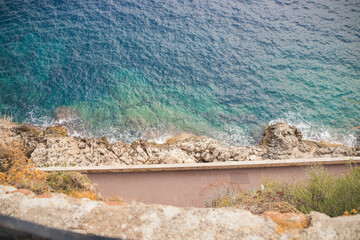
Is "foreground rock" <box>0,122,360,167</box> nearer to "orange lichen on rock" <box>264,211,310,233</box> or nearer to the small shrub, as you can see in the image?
the small shrub

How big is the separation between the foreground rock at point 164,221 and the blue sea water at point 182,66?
413 inches

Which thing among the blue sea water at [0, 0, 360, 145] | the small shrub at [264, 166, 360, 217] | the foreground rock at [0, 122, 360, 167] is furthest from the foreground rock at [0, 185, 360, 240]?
the blue sea water at [0, 0, 360, 145]

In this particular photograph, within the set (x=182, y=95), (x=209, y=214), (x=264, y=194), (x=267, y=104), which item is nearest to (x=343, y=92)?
(x=267, y=104)

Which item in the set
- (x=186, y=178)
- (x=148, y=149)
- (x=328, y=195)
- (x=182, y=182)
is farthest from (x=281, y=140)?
(x=148, y=149)

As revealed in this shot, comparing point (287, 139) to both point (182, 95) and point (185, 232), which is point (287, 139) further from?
point (185, 232)

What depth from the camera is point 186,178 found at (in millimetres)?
9953

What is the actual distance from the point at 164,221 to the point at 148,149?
28.4 feet

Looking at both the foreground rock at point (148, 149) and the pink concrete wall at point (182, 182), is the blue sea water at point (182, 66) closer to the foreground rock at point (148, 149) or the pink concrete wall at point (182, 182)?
the foreground rock at point (148, 149)

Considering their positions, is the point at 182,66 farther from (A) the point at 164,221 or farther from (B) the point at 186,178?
(A) the point at 164,221

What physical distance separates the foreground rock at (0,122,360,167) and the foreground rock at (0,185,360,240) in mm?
6450

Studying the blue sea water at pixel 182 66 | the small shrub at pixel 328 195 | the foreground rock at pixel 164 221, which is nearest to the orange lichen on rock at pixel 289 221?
the foreground rock at pixel 164 221

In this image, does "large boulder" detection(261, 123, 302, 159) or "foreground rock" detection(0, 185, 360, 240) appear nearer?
"foreground rock" detection(0, 185, 360, 240)

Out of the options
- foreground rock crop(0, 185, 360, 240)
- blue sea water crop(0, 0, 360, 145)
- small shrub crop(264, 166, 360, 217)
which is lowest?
foreground rock crop(0, 185, 360, 240)

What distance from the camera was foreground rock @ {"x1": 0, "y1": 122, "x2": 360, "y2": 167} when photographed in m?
12.0
